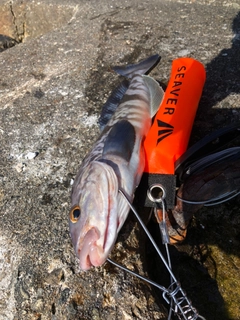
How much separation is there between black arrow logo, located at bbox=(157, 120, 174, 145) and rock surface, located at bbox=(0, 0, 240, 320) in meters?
0.64

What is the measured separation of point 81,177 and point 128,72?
71.1 inches

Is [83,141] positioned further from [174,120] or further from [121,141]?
[174,120]

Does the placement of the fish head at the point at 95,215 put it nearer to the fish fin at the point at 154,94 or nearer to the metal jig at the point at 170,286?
the metal jig at the point at 170,286

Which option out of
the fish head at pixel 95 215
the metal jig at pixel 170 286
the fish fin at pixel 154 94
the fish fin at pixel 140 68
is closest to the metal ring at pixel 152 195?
the metal jig at pixel 170 286

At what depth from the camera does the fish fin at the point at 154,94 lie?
11.3 ft

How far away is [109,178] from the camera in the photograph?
270 cm

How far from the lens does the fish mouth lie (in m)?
2.44

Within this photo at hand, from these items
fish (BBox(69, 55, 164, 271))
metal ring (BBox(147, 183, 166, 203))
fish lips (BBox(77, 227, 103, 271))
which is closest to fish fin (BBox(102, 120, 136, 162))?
fish (BBox(69, 55, 164, 271))

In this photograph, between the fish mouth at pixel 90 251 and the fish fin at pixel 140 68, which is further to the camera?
the fish fin at pixel 140 68

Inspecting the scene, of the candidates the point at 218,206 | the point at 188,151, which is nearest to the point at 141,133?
the point at 188,151

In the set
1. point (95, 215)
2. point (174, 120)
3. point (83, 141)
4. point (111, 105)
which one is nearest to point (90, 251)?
point (95, 215)

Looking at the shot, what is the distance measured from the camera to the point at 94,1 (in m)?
6.32

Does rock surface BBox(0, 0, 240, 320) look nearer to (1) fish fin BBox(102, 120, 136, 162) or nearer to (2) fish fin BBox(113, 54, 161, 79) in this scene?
(2) fish fin BBox(113, 54, 161, 79)

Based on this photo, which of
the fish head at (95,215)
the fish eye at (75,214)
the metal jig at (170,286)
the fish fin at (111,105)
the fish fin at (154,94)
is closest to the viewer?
the metal jig at (170,286)
